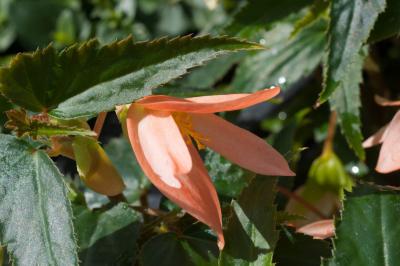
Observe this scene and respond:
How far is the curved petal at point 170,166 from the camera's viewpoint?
0.56m

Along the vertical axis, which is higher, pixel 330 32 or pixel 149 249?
pixel 330 32

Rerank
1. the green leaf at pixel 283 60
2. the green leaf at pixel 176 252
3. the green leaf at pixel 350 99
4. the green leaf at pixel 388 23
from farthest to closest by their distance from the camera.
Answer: the green leaf at pixel 283 60
the green leaf at pixel 350 99
the green leaf at pixel 388 23
the green leaf at pixel 176 252

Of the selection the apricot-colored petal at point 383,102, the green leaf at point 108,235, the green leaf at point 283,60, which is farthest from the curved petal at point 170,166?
the green leaf at point 283,60

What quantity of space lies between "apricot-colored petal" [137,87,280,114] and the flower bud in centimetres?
7

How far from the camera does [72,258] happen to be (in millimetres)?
556

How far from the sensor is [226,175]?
0.78 meters

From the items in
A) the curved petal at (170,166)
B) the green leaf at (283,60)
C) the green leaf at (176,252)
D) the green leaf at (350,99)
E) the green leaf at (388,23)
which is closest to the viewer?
the curved petal at (170,166)

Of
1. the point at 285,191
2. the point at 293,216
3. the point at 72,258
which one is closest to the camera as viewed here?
the point at 72,258

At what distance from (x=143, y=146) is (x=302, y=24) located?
34cm

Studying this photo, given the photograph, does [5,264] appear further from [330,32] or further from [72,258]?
[330,32]

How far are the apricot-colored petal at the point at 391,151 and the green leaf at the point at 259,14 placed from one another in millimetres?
259

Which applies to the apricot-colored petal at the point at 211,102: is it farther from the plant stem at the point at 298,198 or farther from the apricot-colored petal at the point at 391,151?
the plant stem at the point at 298,198

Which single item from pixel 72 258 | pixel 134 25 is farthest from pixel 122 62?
pixel 134 25

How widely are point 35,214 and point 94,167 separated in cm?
8
